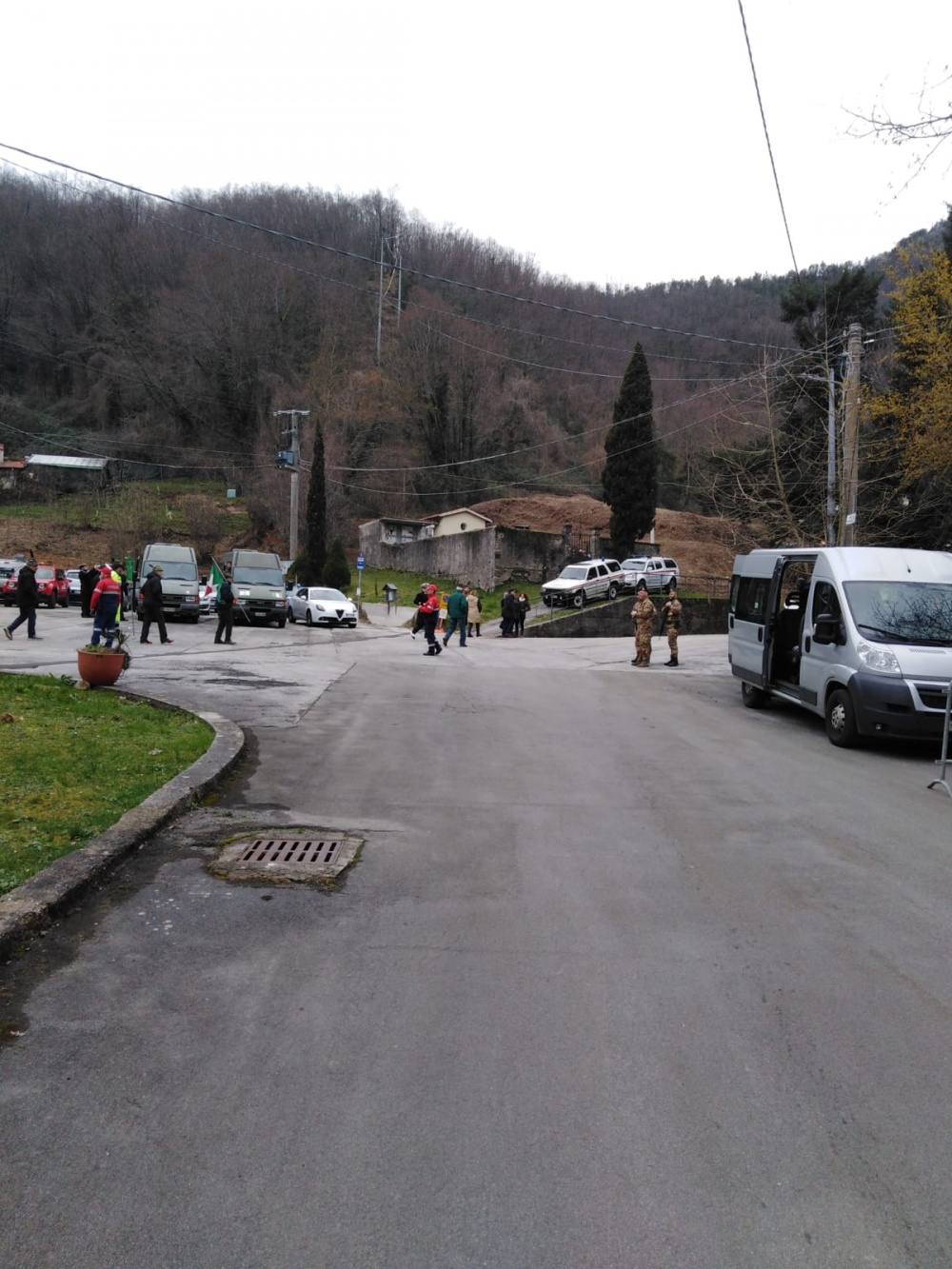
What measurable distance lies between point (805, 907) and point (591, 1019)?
210 centimetres

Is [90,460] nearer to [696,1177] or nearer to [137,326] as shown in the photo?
[137,326]

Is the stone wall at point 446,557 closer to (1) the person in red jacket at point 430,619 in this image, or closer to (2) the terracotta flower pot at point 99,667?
(1) the person in red jacket at point 430,619

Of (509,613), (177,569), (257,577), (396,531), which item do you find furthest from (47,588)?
(396,531)

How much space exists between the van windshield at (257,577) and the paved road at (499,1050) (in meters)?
25.3

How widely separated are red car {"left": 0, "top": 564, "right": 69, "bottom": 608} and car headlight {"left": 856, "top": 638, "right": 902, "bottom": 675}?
32.1m

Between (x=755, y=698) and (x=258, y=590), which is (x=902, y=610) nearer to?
(x=755, y=698)

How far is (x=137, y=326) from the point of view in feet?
281

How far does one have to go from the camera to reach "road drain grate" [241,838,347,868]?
20.2 feet

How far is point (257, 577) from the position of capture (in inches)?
1294

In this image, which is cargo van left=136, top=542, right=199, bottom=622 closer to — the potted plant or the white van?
the potted plant

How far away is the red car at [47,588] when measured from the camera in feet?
123

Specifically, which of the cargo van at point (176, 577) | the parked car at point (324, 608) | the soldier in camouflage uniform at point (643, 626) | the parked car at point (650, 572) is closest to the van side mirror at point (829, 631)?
the soldier in camouflage uniform at point (643, 626)

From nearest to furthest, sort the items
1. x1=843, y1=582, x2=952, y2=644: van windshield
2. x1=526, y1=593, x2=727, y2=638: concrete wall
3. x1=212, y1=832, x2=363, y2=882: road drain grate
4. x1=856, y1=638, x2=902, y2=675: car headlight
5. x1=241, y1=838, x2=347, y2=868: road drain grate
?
x1=212, y1=832, x2=363, y2=882: road drain grate, x1=241, y1=838, x2=347, y2=868: road drain grate, x1=856, y1=638, x2=902, y2=675: car headlight, x1=843, y1=582, x2=952, y2=644: van windshield, x1=526, y1=593, x2=727, y2=638: concrete wall

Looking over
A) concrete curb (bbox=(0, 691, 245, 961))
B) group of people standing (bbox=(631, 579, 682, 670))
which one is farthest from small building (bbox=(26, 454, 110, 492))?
concrete curb (bbox=(0, 691, 245, 961))
